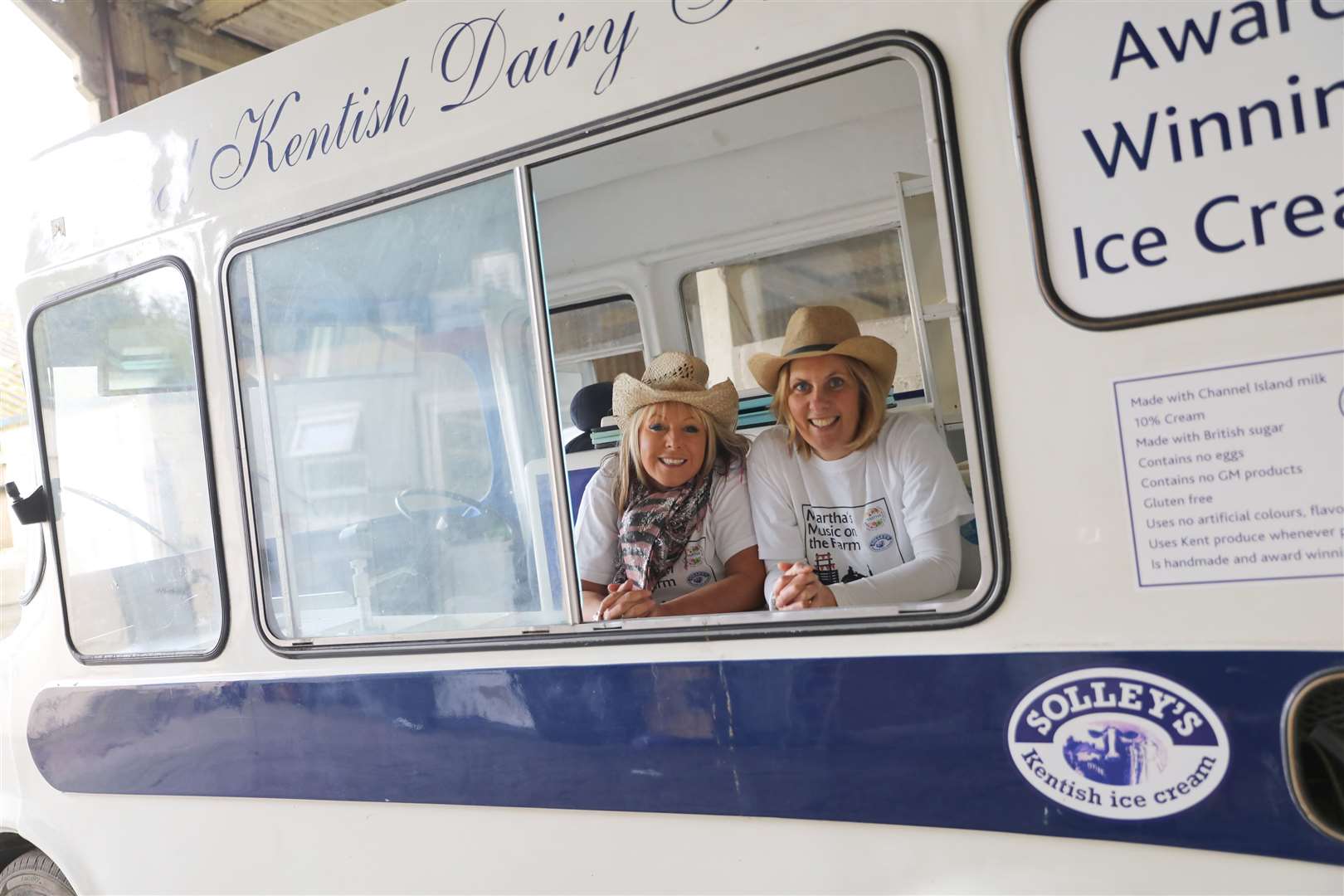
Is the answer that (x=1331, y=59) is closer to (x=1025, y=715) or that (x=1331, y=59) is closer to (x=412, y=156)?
(x=1025, y=715)

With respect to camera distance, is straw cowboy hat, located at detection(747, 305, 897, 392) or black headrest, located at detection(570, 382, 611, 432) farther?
black headrest, located at detection(570, 382, 611, 432)

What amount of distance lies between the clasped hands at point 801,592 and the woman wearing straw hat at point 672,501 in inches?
20.3

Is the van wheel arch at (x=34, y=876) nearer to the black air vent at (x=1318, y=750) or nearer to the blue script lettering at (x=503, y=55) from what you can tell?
the blue script lettering at (x=503, y=55)

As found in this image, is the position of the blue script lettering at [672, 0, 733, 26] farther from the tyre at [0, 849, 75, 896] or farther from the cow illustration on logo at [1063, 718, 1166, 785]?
the tyre at [0, 849, 75, 896]

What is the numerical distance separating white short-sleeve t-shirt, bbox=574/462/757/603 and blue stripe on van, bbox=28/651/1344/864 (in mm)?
598

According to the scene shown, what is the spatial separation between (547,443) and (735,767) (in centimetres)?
77

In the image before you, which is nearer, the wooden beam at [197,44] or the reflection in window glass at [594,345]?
the reflection in window glass at [594,345]

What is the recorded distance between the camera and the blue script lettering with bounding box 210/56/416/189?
231 cm

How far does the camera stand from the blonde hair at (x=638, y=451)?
2795 millimetres

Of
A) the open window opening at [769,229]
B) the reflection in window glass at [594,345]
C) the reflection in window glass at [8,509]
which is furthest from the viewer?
the reflection in window glass at [8,509]

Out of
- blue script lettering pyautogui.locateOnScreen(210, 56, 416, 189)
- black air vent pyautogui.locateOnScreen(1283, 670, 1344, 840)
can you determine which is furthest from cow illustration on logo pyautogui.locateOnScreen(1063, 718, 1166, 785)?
blue script lettering pyautogui.locateOnScreen(210, 56, 416, 189)

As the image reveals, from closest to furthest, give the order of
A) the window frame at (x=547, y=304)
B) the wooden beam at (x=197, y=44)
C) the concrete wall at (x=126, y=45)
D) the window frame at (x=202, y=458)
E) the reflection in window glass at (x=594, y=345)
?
1. the window frame at (x=547, y=304)
2. the window frame at (x=202, y=458)
3. the reflection in window glass at (x=594, y=345)
4. the concrete wall at (x=126, y=45)
5. the wooden beam at (x=197, y=44)

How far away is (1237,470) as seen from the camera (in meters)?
1.48

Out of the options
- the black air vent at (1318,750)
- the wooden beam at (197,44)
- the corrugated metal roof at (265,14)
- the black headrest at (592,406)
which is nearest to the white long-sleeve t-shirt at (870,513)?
the black air vent at (1318,750)
